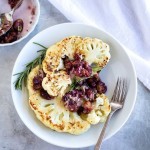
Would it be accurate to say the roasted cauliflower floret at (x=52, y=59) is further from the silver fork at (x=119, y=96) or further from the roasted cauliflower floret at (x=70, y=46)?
the silver fork at (x=119, y=96)

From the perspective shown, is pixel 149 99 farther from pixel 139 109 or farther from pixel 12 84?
pixel 12 84

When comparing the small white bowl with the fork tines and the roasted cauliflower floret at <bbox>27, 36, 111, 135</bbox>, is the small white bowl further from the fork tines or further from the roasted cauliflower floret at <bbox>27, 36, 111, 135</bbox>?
the fork tines

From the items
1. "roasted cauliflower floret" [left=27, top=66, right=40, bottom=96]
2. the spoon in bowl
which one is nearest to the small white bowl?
the spoon in bowl

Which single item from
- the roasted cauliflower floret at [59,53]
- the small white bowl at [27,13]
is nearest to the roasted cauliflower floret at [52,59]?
the roasted cauliflower floret at [59,53]

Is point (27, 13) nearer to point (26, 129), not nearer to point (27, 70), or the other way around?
point (27, 70)

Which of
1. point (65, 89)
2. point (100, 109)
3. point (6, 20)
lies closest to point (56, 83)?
point (65, 89)

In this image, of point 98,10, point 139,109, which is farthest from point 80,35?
point 139,109
